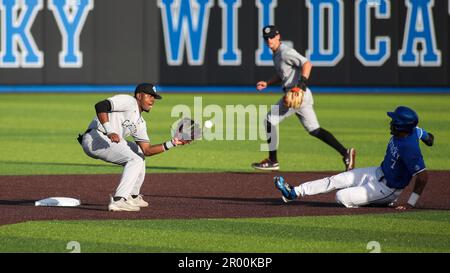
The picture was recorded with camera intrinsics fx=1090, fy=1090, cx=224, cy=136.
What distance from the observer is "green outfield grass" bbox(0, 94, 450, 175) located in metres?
16.3

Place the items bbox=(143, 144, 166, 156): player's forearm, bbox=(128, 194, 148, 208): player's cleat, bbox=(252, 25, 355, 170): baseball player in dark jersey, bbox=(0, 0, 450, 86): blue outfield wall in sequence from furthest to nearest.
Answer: bbox=(0, 0, 450, 86): blue outfield wall, bbox=(252, 25, 355, 170): baseball player in dark jersey, bbox=(128, 194, 148, 208): player's cleat, bbox=(143, 144, 166, 156): player's forearm

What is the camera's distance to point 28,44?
30.8 meters

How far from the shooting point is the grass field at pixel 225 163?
9.39m

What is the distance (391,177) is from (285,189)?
114cm

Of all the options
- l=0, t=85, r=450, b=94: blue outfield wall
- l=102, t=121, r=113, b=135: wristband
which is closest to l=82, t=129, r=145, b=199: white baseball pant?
l=102, t=121, r=113, b=135: wristband

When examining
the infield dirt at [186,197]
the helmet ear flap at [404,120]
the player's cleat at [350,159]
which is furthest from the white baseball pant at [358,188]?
the player's cleat at [350,159]

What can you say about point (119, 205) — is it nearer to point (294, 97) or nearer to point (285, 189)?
point (285, 189)

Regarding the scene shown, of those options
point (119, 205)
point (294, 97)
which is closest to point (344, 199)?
point (119, 205)

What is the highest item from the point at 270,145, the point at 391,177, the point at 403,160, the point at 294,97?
the point at 294,97

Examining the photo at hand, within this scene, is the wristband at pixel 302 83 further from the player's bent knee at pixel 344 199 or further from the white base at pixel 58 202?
the white base at pixel 58 202

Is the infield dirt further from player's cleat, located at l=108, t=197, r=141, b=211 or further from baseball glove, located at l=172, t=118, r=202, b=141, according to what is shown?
baseball glove, located at l=172, t=118, r=202, b=141

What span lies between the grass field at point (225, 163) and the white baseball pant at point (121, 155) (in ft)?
2.37

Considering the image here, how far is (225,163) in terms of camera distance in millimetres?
16547
